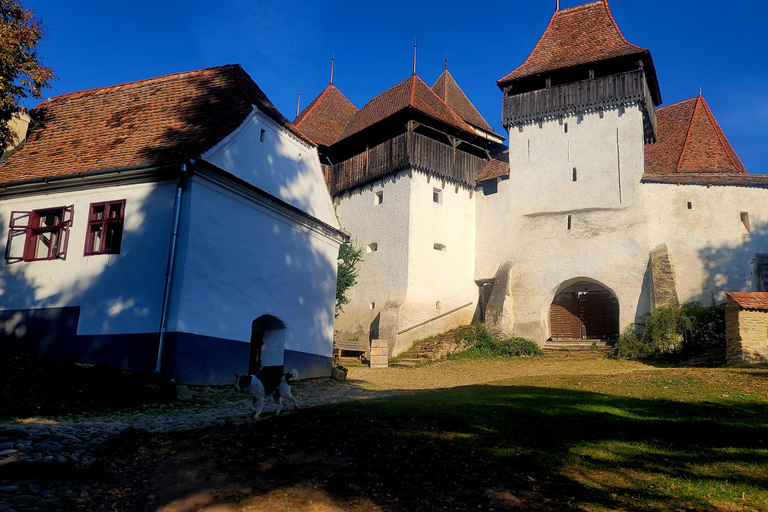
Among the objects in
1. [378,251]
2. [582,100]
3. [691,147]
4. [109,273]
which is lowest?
[109,273]

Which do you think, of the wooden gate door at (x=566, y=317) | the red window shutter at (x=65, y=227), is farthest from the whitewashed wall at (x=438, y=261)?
the red window shutter at (x=65, y=227)

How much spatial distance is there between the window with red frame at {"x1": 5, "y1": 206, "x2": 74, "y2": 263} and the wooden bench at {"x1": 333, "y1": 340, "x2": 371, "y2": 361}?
37.6ft

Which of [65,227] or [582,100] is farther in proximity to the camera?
[582,100]

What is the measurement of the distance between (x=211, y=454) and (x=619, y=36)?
26.7 metres

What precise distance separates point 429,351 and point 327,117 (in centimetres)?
1601

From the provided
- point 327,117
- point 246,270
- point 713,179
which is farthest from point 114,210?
point 327,117

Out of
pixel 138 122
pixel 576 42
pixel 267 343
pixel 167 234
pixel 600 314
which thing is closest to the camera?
pixel 167 234

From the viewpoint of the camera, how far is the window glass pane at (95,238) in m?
13.8

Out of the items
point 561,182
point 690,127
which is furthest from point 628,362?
point 690,127

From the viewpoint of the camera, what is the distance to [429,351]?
24.5 metres

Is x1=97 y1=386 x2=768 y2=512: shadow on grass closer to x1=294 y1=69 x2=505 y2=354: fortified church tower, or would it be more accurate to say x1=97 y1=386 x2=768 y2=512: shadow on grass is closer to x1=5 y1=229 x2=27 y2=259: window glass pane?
x1=5 y1=229 x2=27 y2=259: window glass pane

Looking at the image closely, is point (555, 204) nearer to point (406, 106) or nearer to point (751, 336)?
point (406, 106)

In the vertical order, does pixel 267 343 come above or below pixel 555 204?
below

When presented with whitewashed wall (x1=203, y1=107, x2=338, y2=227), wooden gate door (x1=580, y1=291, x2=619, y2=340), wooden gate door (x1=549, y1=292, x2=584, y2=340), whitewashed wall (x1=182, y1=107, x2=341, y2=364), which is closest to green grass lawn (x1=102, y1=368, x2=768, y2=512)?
whitewashed wall (x1=182, y1=107, x2=341, y2=364)
